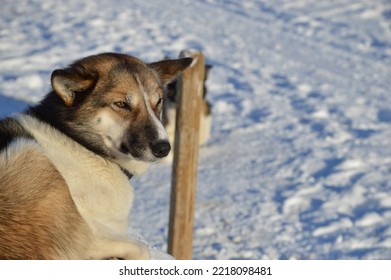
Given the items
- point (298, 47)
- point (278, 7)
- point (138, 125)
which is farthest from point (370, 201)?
point (278, 7)

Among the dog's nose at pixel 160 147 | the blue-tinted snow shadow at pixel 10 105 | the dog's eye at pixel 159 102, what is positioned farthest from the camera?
the blue-tinted snow shadow at pixel 10 105

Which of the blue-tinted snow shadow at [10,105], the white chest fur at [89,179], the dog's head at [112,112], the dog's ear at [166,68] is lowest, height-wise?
the white chest fur at [89,179]

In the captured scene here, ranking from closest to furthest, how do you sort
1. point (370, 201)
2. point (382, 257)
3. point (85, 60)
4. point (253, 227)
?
point (85, 60) < point (382, 257) < point (253, 227) < point (370, 201)

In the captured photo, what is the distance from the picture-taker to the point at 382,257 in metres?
7.46

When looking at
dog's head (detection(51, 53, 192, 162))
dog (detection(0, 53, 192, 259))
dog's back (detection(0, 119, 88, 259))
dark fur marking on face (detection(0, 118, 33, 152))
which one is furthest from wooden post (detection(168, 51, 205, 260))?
dog's back (detection(0, 119, 88, 259))

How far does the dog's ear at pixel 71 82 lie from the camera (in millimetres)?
4062

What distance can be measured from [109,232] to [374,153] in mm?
6721

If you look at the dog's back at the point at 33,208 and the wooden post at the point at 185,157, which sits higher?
the wooden post at the point at 185,157

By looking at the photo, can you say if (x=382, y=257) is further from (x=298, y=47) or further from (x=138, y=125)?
(x=298, y=47)

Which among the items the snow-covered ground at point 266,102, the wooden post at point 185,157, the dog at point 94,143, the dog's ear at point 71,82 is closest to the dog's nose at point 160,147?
the dog at point 94,143

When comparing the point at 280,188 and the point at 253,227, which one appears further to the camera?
the point at 280,188

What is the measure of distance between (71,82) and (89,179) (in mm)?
562

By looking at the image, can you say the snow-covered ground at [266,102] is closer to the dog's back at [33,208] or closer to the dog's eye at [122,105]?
the dog's eye at [122,105]

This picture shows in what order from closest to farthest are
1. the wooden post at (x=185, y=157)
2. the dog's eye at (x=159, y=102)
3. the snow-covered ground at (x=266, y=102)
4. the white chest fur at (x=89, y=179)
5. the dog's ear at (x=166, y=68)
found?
the white chest fur at (x=89, y=179) → the dog's eye at (x=159, y=102) → the dog's ear at (x=166, y=68) → the wooden post at (x=185, y=157) → the snow-covered ground at (x=266, y=102)
